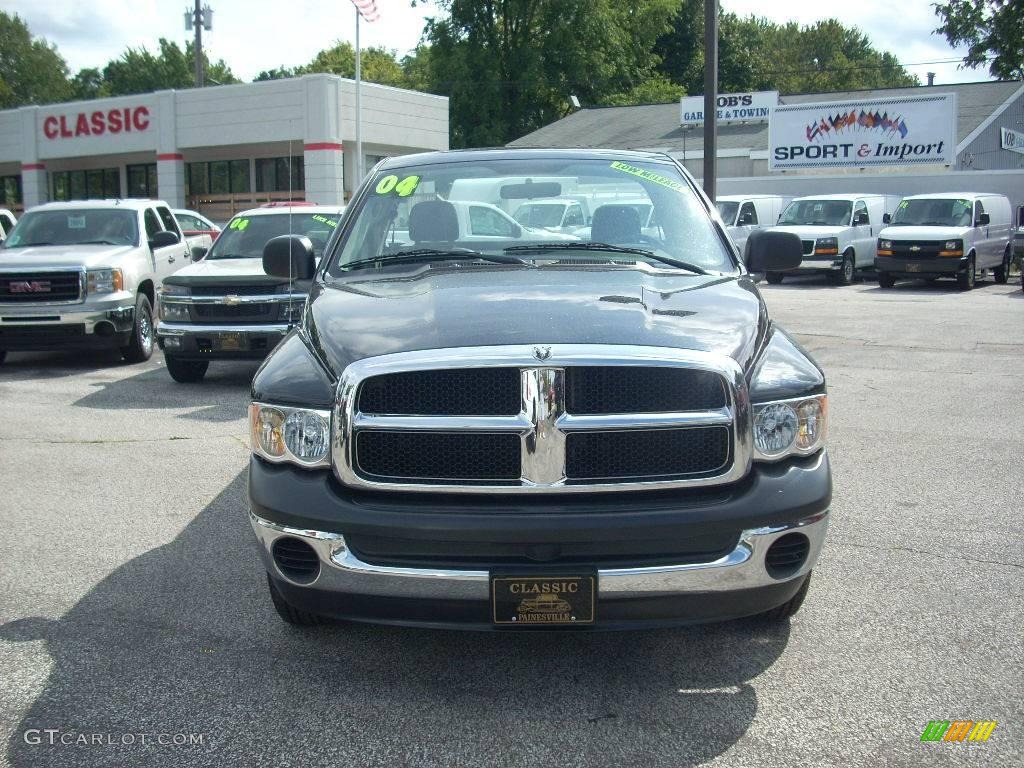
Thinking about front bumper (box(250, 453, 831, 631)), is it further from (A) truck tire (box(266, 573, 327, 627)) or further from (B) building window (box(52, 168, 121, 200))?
(B) building window (box(52, 168, 121, 200))

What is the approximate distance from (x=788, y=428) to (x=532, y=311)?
93cm

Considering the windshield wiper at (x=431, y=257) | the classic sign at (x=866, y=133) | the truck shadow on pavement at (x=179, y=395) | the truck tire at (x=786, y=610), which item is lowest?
the truck shadow on pavement at (x=179, y=395)

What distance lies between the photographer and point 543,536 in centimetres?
328

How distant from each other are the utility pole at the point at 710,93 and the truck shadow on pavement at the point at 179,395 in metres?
10.3

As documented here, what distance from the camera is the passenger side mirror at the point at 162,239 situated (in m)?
13.1

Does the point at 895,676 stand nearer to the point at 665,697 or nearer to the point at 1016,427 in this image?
the point at 665,697

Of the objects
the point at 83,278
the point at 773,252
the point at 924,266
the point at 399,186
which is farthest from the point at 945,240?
the point at 399,186

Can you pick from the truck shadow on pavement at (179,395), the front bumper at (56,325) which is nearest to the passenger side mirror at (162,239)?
the front bumper at (56,325)

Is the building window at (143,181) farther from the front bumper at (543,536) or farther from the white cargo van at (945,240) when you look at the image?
the front bumper at (543,536)

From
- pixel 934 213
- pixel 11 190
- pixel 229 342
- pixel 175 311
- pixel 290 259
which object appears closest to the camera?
pixel 290 259

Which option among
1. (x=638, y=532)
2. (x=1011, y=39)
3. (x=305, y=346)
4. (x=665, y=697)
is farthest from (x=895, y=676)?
(x=1011, y=39)

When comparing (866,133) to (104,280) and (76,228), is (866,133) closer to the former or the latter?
(76,228)

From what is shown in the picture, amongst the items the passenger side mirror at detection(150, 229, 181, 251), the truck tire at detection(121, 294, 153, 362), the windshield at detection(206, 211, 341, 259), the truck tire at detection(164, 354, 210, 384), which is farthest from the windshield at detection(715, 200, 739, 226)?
the truck tire at detection(164, 354, 210, 384)

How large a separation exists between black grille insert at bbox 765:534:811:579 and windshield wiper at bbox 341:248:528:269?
1.62 meters
